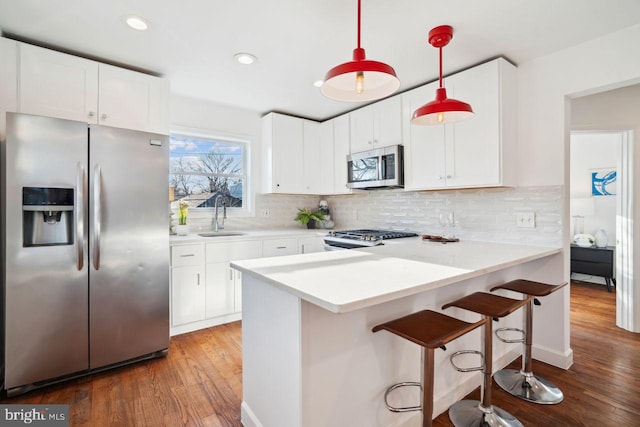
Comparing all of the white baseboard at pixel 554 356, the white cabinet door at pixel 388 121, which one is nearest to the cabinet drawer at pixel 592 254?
the white baseboard at pixel 554 356

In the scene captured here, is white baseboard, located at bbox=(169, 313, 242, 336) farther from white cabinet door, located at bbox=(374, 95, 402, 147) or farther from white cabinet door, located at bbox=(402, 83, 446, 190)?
white cabinet door, located at bbox=(374, 95, 402, 147)

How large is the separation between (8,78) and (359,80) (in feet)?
7.88

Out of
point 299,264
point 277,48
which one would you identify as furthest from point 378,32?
point 299,264

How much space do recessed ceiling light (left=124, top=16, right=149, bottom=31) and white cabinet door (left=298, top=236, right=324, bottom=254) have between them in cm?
231

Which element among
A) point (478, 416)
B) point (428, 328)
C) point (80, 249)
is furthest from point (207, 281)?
point (478, 416)

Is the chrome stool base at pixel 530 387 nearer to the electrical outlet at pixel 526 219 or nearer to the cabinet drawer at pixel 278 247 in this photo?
the electrical outlet at pixel 526 219

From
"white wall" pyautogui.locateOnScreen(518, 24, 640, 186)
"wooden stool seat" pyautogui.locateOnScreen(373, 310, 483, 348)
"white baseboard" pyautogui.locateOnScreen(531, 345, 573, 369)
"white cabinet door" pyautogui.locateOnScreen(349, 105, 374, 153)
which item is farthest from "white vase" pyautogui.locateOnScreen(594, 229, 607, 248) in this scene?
"wooden stool seat" pyautogui.locateOnScreen(373, 310, 483, 348)

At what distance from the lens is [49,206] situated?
1.98 metres

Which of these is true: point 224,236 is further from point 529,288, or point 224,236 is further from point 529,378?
point 529,378

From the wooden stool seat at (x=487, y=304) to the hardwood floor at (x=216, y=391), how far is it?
0.66 meters

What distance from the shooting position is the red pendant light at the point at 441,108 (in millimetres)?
1661

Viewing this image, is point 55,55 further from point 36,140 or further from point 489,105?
point 489,105

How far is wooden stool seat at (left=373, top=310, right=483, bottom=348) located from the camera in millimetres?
1222

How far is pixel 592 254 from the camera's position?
4.27 metres
